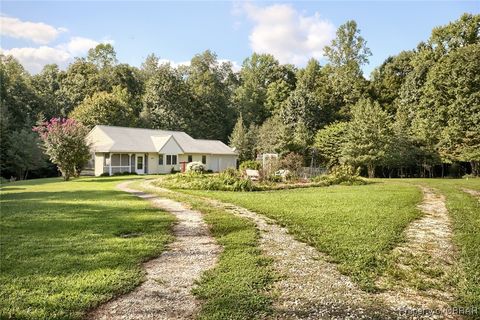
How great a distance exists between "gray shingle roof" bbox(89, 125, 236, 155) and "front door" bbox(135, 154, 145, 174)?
846 millimetres

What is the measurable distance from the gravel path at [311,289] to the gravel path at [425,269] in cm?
45

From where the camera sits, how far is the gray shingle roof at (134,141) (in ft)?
98.5

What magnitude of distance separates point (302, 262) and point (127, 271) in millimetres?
2816

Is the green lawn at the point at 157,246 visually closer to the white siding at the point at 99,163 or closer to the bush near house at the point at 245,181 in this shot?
the bush near house at the point at 245,181

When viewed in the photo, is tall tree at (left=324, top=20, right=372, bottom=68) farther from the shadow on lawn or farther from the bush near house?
the shadow on lawn

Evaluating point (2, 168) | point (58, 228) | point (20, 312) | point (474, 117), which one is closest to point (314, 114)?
point (474, 117)

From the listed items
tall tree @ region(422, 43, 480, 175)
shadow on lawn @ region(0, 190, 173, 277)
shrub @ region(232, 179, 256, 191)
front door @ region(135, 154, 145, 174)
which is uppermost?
tall tree @ region(422, 43, 480, 175)

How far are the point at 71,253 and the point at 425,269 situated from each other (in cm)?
599

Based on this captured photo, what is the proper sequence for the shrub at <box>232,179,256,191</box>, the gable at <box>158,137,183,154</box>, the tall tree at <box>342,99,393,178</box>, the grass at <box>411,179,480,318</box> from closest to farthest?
the grass at <box>411,179,480,318</box>
the shrub at <box>232,179,256,191</box>
the tall tree at <box>342,99,393,178</box>
the gable at <box>158,137,183,154</box>

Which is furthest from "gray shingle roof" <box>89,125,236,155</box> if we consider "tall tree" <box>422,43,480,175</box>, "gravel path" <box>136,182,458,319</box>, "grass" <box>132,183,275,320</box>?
"gravel path" <box>136,182,458,319</box>

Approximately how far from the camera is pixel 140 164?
31797mm

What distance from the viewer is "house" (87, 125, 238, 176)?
29.8 m

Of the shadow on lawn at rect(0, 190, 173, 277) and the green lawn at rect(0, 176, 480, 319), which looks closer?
the green lawn at rect(0, 176, 480, 319)

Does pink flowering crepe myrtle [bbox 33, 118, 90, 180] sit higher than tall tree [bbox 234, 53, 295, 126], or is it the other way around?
tall tree [bbox 234, 53, 295, 126]
